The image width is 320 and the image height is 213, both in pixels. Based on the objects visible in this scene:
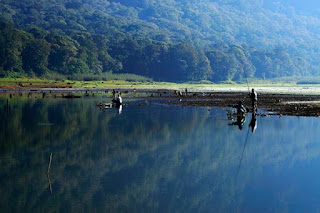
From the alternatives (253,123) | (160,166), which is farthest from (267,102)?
(160,166)

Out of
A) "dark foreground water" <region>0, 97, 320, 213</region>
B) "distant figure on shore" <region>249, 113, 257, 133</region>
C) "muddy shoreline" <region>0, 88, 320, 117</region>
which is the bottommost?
"dark foreground water" <region>0, 97, 320, 213</region>

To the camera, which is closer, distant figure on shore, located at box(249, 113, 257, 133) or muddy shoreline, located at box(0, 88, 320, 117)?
distant figure on shore, located at box(249, 113, 257, 133)

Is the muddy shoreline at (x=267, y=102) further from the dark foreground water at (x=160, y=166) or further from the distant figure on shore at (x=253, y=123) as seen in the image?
the dark foreground water at (x=160, y=166)

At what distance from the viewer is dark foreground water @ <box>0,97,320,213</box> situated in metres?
22.2

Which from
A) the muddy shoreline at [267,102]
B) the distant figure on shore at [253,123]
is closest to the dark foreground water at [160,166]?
the distant figure on shore at [253,123]

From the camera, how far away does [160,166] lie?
2927 cm

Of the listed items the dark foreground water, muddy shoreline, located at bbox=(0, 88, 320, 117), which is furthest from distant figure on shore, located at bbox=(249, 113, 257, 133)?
muddy shoreline, located at bbox=(0, 88, 320, 117)

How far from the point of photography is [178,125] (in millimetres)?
48500

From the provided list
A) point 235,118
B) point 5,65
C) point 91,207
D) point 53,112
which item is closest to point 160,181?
point 91,207

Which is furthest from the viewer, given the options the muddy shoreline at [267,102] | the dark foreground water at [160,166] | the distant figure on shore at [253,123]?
the muddy shoreline at [267,102]

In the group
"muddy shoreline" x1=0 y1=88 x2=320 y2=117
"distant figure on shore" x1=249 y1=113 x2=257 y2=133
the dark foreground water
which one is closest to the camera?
the dark foreground water

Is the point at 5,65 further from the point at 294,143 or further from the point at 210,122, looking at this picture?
the point at 294,143

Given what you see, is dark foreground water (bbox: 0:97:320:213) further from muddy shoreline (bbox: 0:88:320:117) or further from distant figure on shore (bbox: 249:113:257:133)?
muddy shoreline (bbox: 0:88:320:117)

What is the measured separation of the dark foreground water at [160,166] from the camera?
2222 cm
